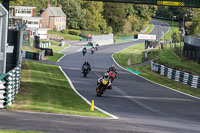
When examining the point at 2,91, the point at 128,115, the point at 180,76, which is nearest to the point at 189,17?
the point at 180,76

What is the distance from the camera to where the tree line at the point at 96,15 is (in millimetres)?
143125

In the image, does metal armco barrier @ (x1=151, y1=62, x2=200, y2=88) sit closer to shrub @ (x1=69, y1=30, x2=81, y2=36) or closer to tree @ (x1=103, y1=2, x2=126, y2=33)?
shrub @ (x1=69, y1=30, x2=81, y2=36)

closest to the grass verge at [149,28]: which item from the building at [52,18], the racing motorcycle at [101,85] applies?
the building at [52,18]

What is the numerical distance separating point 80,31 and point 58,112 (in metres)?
122

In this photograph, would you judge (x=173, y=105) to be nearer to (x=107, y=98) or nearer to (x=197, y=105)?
(x=197, y=105)

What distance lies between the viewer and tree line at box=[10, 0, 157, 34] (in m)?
143

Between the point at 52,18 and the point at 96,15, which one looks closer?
the point at 52,18

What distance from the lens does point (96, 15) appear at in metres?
149

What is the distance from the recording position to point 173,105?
82.5ft

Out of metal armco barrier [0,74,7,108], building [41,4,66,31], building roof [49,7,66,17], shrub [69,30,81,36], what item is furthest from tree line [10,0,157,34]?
metal armco barrier [0,74,7,108]

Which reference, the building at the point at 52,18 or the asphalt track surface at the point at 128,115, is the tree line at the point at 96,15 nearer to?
the building at the point at 52,18

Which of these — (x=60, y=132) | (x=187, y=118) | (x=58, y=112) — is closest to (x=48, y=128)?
(x=60, y=132)

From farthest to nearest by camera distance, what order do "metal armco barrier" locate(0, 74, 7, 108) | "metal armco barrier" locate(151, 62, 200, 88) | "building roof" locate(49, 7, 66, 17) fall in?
"building roof" locate(49, 7, 66, 17) < "metal armco barrier" locate(151, 62, 200, 88) < "metal armco barrier" locate(0, 74, 7, 108)

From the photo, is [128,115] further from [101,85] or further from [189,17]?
[189,17]
